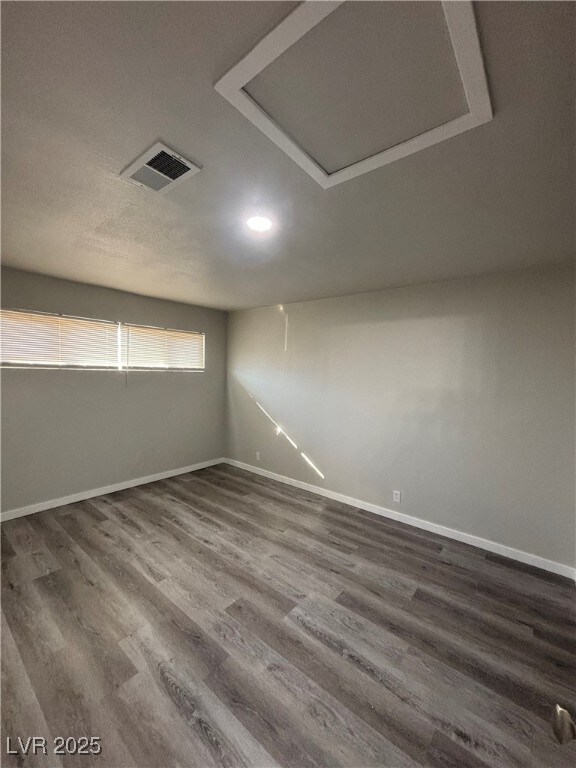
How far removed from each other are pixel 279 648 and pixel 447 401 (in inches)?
95.3

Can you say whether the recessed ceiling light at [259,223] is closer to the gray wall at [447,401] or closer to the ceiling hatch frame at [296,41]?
the ceiling hatch frame at [296,41]

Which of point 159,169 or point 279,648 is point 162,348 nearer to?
point 159,169

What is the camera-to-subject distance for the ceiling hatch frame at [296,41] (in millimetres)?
726

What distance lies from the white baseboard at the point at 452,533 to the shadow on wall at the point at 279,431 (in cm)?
27

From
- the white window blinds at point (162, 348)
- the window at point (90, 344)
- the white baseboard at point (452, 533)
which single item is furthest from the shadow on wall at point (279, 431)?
the window at point (90, 344)

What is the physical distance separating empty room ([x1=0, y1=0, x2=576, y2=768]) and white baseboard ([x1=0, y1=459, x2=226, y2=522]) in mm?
26

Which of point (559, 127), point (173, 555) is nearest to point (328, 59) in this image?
point (559, 127)

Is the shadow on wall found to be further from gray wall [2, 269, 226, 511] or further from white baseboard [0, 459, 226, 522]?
white baseboard [0, 459, 226, 522]

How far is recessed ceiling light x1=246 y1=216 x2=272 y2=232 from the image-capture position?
1.75 metres

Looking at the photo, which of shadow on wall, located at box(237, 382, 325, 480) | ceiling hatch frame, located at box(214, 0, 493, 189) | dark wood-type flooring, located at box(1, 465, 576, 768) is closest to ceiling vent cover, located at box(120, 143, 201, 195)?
ceiling hatch frame, located at box(214, 0, 493, 189)

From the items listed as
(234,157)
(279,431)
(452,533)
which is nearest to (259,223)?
(234,157)

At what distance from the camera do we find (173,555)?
8.02ft

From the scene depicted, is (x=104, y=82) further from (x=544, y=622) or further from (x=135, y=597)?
(x=544, y=622)

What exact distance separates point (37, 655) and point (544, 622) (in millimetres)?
3036
